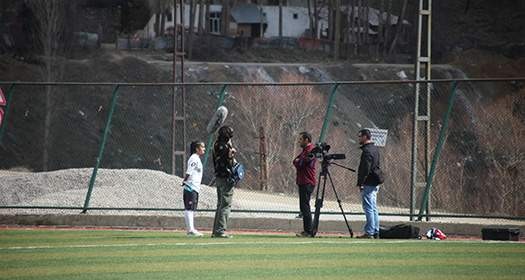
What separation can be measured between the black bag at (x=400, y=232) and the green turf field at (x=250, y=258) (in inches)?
27.3

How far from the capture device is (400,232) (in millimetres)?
22438

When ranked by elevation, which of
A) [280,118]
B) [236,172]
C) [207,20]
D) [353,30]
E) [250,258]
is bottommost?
[353,30]

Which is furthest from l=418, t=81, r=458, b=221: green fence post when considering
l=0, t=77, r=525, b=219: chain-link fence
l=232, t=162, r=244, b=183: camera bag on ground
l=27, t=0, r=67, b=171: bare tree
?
l=27, t=0, r=67, b=171: bare tree

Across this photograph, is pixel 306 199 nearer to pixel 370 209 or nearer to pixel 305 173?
pixel 305 173

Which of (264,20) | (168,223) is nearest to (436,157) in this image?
(168,223)

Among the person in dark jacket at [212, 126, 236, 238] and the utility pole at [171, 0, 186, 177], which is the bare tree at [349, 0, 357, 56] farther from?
the person in dark jacket at [212, 126, 236, 238]

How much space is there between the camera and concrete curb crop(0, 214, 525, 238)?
2520 cm

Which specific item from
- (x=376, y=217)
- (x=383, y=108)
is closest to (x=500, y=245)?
(x=376, y=217)

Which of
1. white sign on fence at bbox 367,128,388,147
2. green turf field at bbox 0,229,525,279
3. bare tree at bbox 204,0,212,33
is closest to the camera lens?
green turf field at bbox 0,229,525,279

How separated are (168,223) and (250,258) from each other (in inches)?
293

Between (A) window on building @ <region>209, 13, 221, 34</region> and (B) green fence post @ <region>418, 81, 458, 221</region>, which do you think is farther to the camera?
(A) window on building @ <region>209, 13, 221, 34</region>

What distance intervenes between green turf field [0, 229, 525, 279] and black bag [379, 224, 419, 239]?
69cm

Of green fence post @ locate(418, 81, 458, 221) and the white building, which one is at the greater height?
green fence post @ locate(418, 81, 458, 221)

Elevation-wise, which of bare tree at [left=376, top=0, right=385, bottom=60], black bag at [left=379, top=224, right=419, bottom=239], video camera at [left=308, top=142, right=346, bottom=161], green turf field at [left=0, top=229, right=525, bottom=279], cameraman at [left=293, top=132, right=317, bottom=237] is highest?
video camera at [left=308, top=142, right=346, bottom=161]
